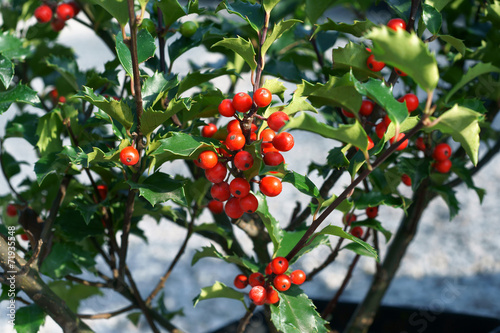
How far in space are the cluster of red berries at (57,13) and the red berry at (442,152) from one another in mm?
558

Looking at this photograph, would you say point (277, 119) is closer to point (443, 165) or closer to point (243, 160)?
point (243, 160)

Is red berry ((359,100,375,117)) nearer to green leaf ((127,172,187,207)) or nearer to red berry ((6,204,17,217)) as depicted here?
green leaf ((127,172,187,207))

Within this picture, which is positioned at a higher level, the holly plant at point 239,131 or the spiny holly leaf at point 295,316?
the holly plant at point 239,131

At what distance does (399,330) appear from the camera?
113cm

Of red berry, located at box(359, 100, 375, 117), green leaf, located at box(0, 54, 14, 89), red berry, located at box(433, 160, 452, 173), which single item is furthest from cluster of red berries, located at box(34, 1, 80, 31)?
red berry, located at box(433, 160, 452, 173)

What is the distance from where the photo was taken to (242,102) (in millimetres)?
457

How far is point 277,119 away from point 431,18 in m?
0.20

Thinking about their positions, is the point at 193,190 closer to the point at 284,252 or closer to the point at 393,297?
the point at 284,252

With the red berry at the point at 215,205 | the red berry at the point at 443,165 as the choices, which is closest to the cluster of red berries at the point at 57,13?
the red berry at the point at 215,205

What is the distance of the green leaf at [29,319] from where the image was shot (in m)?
0.61

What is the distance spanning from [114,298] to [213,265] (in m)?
0.39

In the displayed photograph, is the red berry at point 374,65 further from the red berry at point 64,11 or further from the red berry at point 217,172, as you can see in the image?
the red berry at point 64,11

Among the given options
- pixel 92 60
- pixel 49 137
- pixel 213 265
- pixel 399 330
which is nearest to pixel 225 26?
pixel 49 137

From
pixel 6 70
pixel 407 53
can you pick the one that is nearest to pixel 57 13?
pixel 6 70
